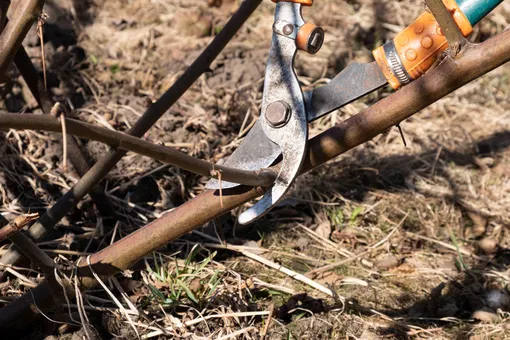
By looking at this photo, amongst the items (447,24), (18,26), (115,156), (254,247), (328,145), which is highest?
(18,26)

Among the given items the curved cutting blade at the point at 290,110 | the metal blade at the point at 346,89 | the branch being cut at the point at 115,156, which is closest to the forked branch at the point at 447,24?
the metal blade at the point at 346,89

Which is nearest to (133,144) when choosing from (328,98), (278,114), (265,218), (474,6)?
(278,114)

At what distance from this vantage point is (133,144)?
1.29 m

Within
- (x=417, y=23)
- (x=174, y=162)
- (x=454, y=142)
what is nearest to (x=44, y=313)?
(x=174, y=162)

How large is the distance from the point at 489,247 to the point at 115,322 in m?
1.35

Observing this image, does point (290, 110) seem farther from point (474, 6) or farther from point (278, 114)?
point (474, 6)

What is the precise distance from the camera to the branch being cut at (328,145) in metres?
1.46

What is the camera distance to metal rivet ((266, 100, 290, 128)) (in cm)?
160

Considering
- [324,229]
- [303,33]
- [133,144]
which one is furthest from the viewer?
[324,229]

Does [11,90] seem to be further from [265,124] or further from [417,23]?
[417,23]

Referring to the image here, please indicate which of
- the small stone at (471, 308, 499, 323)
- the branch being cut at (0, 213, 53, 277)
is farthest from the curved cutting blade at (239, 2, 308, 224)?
the small stone at (471, 308, 499, 323)

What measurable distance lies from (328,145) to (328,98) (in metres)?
0.13

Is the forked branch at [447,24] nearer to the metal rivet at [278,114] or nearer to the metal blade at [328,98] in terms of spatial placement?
the metal blade at [328,98]

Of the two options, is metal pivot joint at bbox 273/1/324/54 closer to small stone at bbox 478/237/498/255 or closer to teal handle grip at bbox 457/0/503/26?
teal handle grip at bbox 457/0/503/26
